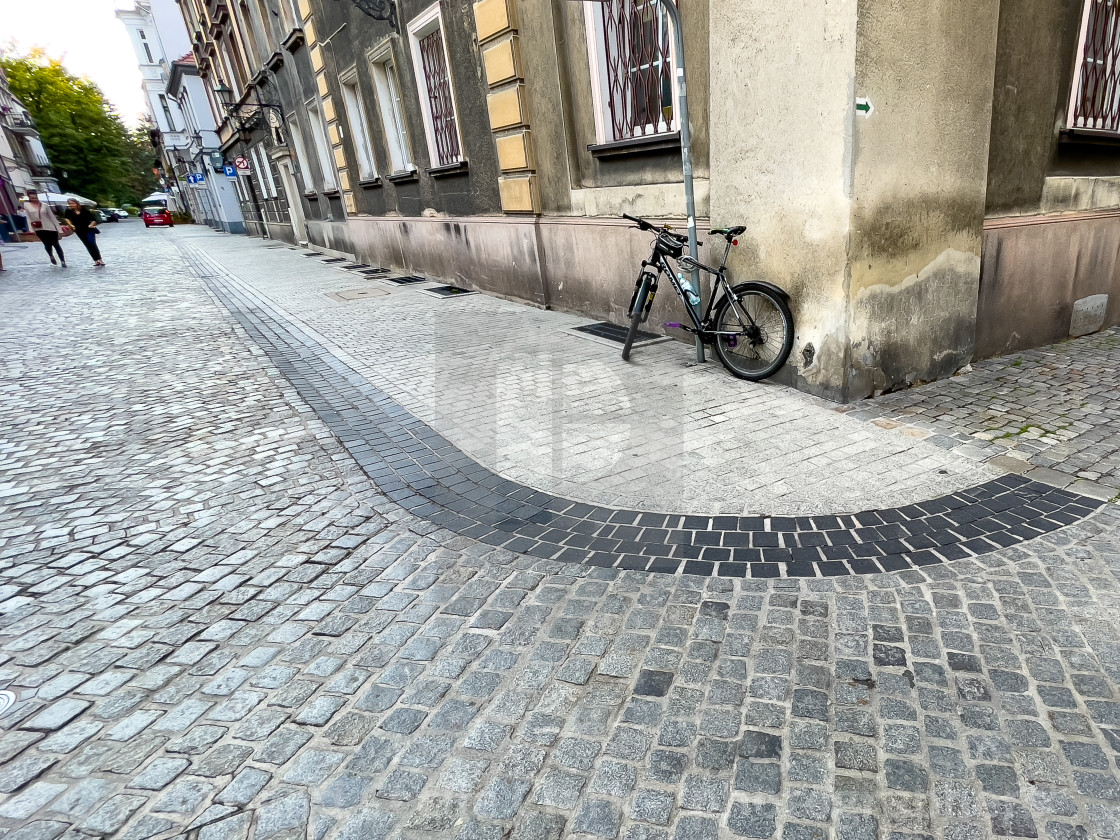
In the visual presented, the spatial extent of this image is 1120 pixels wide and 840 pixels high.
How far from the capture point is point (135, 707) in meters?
2.28

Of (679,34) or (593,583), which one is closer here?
(593,583)

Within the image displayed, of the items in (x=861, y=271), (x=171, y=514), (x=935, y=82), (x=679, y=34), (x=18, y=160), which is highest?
(x=18, y=160)

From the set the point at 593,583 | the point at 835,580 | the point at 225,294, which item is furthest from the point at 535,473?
the point at 225,294

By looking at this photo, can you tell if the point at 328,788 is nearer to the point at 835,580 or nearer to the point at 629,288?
the point at 835,580

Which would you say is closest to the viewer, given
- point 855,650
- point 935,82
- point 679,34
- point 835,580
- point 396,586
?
point 855,650

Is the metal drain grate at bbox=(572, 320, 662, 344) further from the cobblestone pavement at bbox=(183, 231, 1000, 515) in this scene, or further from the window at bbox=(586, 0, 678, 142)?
the window at bbox=(586, 0, 678, 142)

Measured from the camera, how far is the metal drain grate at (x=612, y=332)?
6.61 meters

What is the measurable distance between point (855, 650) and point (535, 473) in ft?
6.78

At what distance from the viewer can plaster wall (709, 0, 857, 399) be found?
400 cm

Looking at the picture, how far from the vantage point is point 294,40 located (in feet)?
49.8

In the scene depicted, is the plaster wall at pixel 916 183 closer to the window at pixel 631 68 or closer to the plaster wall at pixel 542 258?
the plaster wall at pixel 542 258

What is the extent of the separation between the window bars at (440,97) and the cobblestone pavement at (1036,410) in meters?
7.91

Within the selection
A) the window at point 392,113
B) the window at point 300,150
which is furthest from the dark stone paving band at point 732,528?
the window at point 300,150

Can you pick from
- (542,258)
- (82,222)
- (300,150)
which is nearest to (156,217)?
(82,222)
